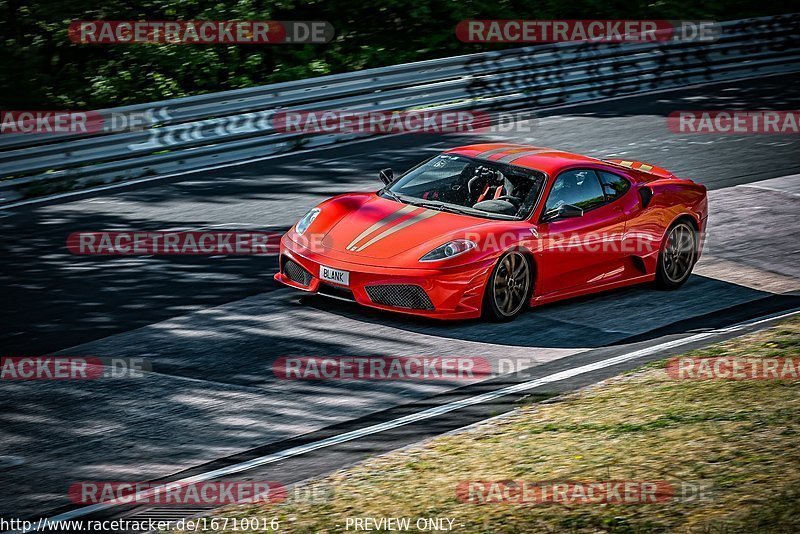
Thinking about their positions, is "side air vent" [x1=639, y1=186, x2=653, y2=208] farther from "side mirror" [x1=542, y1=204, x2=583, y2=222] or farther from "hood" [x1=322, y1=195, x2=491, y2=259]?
"hood" [x1=322, y1=195, x2=491, y2=259]

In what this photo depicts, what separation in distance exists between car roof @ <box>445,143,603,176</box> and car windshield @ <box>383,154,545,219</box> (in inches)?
3.1

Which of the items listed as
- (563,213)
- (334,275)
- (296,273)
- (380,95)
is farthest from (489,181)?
(380,95)

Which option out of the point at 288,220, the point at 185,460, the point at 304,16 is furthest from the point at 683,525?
the point at 304,16

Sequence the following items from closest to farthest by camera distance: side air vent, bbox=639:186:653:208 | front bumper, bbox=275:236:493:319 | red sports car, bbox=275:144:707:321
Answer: front bumper, bbox=275:236:493:319, red sports car, bbox=275:144:707:321, side air vent, bbox=639:186:653:208

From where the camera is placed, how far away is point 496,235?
30.5 feet

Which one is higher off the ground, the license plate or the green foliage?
the green foliage

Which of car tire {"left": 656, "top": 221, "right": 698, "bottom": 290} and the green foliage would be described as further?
the green foliage

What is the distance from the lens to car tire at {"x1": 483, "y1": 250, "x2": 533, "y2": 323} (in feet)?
30.4

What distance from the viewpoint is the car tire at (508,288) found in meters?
9.26

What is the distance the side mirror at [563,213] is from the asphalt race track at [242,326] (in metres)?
0.84

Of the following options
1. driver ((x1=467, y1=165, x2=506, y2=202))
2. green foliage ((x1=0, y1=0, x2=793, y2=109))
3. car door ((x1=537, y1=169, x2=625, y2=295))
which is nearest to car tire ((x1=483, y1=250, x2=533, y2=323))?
car door ((x1=537, y1=169, x2=625, y2=295))

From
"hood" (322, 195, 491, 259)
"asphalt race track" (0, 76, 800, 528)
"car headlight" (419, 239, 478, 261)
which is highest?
"hood" (322, 195, 491, 259)

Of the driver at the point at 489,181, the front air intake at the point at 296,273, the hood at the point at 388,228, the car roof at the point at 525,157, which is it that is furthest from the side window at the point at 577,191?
the front air intake at the point at 296,273

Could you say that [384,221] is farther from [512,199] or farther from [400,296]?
[512,199]
